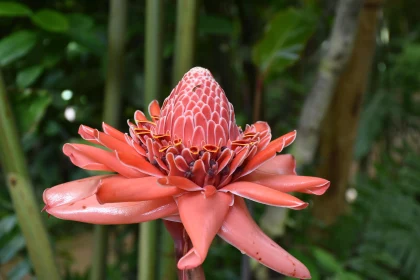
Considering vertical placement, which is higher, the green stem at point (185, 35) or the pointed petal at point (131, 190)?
the green stem at point (185, 35)

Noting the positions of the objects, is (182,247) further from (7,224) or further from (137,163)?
(7,224)

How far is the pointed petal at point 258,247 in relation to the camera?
21cm

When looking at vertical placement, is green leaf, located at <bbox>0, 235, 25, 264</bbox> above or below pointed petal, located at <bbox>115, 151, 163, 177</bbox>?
below

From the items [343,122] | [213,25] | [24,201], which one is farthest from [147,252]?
[343,122]

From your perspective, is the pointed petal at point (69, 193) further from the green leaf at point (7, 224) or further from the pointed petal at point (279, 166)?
the green leaf at point (7, 224)

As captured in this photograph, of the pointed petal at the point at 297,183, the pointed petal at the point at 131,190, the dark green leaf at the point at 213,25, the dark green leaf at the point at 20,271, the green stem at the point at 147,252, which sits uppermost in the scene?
the dark green leaf at the point at 213,25

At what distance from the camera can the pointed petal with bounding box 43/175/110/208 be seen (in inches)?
9.1

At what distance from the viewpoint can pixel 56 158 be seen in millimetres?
780

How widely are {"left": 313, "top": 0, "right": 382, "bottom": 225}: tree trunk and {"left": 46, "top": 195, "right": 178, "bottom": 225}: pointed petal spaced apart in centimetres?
76

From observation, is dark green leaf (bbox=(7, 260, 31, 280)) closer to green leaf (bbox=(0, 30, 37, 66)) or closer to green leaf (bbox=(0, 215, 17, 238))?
green leaf (bbox=(0, 215, 17, 238))

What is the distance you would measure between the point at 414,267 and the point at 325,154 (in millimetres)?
309

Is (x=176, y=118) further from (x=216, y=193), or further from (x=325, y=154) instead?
(x=325, y=154)

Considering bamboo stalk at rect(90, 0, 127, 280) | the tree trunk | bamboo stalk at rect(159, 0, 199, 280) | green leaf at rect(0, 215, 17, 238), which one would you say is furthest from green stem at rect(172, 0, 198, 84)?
the tree trunk

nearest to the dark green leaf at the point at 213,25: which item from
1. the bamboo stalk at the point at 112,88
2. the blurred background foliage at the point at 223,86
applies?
the blurred background foliage at the point at 223,86
